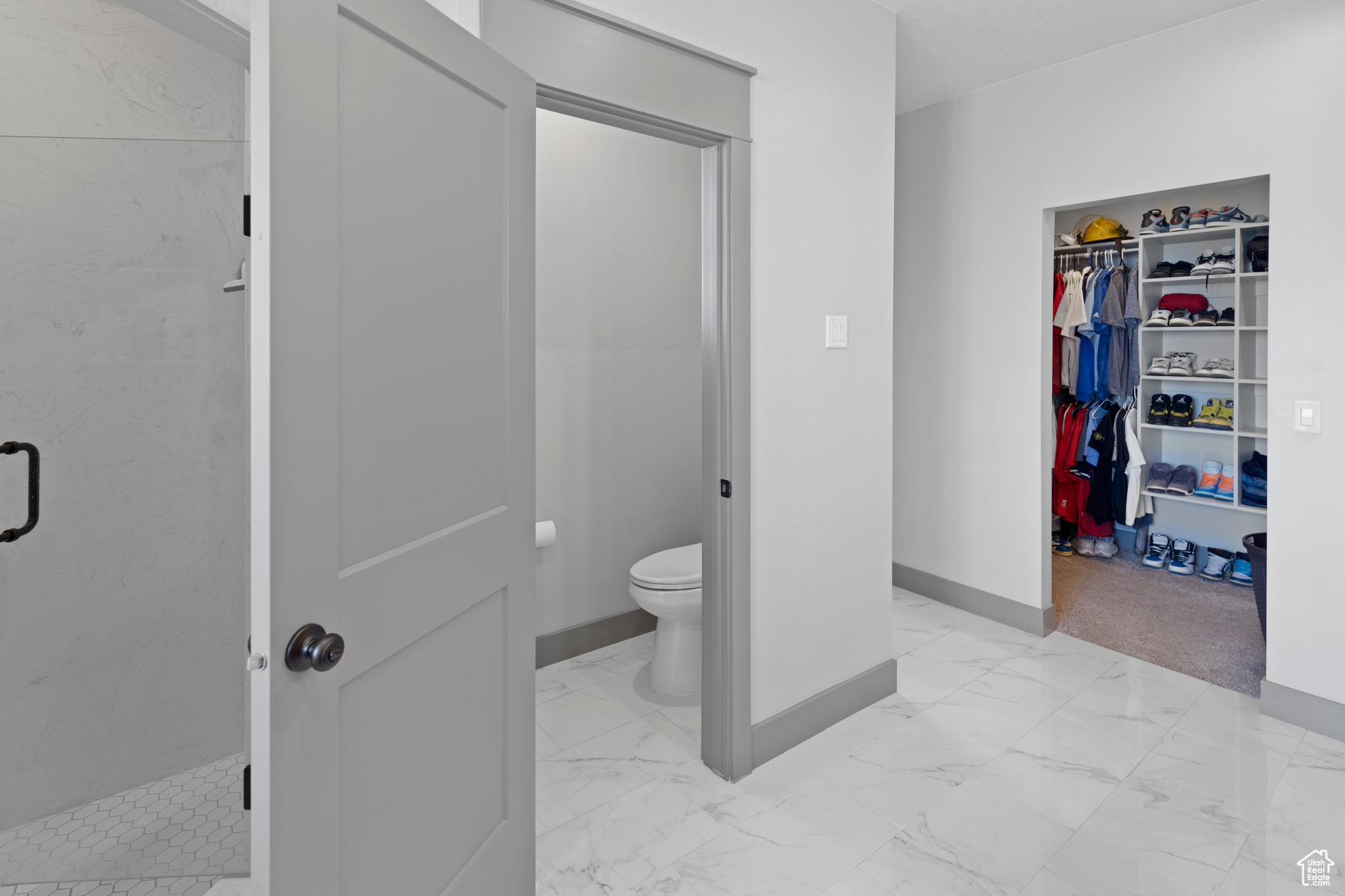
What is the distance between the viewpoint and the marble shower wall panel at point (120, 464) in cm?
A: 160

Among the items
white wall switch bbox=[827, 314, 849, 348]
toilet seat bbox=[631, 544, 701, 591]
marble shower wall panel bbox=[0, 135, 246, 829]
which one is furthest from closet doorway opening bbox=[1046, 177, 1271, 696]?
marble shower wall panel bbox=[0, 135, 246, 829]

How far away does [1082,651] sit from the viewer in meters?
2.97

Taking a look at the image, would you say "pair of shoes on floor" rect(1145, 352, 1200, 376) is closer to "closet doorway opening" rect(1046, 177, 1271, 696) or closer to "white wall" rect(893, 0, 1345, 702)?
"closet doorway opening" rect(1046, 177, 1271, 696)

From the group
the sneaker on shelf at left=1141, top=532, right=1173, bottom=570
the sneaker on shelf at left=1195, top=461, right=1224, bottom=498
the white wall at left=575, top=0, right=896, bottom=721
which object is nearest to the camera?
the white wall at left=575, top=0, right=896, bottom=721

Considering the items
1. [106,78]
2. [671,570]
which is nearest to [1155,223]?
[671,570]

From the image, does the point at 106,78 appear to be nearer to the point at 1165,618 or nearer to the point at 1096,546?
the point at 1165,618

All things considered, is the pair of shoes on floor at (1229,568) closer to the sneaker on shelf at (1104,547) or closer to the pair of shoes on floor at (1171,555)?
the pair of shoes on floor at (1171,555)

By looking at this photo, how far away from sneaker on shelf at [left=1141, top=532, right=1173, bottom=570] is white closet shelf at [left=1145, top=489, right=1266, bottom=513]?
250mm

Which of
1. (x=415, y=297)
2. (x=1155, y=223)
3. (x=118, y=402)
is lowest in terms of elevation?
(x=118, y=402)

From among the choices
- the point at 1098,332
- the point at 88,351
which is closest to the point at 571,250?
the point at 88,351

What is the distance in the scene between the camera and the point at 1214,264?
3.65 m

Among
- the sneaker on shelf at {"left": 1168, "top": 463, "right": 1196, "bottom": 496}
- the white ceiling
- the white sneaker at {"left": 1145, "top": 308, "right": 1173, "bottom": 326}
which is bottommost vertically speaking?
the sneaker on shelf at {"left": 1168, "top": 463, "right": 1196, "bottom": 496}

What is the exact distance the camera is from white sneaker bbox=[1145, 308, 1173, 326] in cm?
388

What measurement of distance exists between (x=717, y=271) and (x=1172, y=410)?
3.45m
